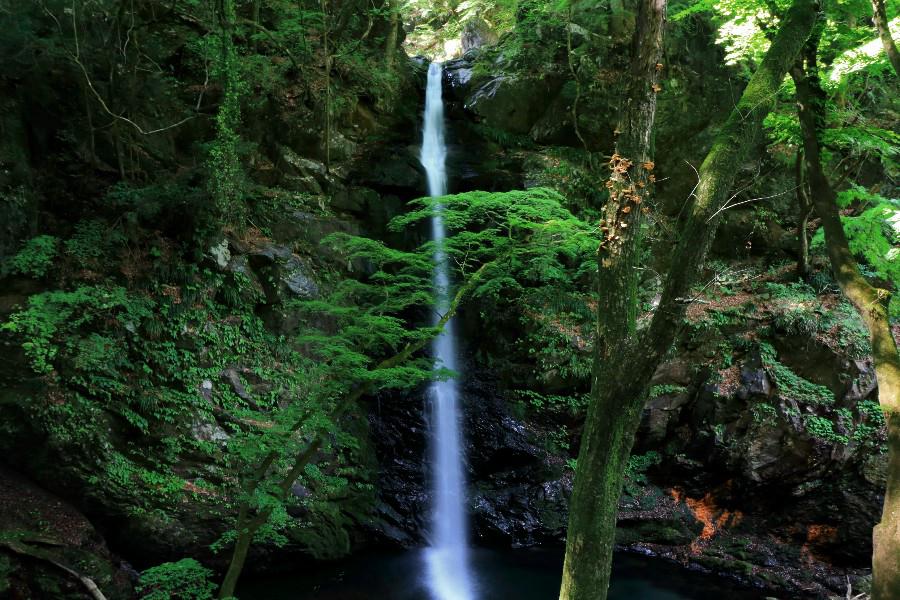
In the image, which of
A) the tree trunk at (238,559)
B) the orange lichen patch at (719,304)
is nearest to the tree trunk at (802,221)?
the orange lichen patch at (719,304)

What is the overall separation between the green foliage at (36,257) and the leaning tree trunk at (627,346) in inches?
278

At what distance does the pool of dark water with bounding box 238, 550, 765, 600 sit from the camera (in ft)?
24.3

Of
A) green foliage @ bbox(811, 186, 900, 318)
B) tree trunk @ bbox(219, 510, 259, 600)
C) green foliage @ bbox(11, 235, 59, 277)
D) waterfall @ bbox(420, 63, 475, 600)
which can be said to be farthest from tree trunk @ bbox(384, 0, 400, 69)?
tree trunk @ bbox(219, 510, 259, 600)

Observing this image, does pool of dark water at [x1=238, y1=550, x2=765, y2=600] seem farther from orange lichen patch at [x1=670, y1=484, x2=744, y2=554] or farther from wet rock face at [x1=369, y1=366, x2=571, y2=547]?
orange lichen patch at [x1=670, y1=484, x2=744, y2=554]

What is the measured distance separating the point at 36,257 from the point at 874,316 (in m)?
9.16

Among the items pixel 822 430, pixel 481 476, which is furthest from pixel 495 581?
pixel 822 430

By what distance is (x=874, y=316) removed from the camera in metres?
4.66

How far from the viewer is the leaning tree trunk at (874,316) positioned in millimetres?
3916

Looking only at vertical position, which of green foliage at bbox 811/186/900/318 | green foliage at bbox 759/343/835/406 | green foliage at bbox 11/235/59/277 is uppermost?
green foliage at bbox 811/186/900/318

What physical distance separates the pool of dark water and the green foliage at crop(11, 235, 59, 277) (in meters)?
4.83

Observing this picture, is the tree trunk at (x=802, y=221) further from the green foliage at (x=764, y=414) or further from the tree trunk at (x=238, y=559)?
the tree trunk at (x=238, y=559)

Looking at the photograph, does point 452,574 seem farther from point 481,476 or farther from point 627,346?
point 627,346

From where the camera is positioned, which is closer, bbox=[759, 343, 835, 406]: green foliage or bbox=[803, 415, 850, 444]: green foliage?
bbox=[803, 415, 850, 444]: green foliage

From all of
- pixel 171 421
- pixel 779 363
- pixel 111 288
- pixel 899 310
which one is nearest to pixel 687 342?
pixel 779 363
